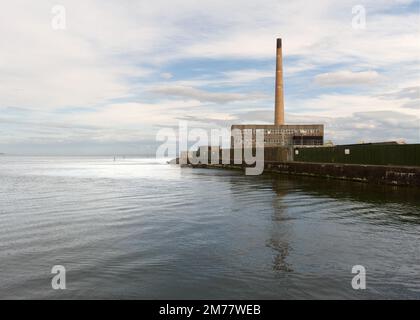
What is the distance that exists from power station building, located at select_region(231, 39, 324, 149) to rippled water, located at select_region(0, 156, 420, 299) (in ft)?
227

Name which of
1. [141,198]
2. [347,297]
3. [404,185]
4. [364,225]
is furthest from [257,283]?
[404,185]

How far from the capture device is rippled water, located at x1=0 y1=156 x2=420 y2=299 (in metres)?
8.05

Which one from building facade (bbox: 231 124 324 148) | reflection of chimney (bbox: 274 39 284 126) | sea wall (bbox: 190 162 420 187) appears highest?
reflection of chimney (bbox: 274 39 284 126)

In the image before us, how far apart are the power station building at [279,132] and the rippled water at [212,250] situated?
69261mm

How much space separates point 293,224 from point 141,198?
12.5m

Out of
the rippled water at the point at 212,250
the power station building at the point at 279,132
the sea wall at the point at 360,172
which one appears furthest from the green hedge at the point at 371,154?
the power station building at the point at 279,132

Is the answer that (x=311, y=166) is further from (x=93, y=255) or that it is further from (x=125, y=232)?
(x=93, y=255)

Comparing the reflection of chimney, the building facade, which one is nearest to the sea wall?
the reflection of chimney

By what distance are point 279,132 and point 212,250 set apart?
84.9 meters

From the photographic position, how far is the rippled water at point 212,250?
8055mm

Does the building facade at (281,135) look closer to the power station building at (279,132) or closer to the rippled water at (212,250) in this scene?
the power station building at (279,132)
